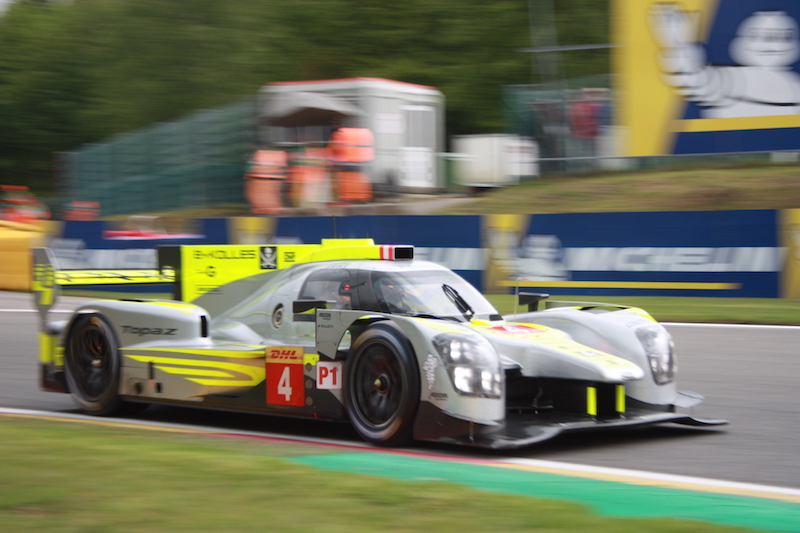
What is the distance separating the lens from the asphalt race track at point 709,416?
18.0 ft

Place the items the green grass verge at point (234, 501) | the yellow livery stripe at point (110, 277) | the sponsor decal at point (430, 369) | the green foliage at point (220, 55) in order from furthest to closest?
the green foliage at point (220, 55) < the yellow livery stripe at point (110, 277) < the sponsor decal at point (430, 369) < the green grass verge at point (234, 501)

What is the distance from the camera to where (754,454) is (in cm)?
566

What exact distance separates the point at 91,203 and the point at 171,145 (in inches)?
178

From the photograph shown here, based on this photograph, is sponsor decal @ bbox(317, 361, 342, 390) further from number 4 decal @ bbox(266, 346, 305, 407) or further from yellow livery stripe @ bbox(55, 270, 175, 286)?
yellow livery stripe @ bbox(55, 270, 175, 286)

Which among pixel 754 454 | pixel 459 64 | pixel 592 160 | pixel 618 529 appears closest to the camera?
pixel 618 529

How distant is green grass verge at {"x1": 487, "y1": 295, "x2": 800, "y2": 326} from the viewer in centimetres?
1177

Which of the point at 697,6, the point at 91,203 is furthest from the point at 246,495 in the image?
the point at 91,203

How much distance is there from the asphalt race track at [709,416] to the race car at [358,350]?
182mm

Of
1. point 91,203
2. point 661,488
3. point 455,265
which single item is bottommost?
point 661,488

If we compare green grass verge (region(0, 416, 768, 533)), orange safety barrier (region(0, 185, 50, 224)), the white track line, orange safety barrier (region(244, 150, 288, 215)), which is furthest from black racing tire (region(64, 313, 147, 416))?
orange safety barrier (region(0, 185, 50, 224))

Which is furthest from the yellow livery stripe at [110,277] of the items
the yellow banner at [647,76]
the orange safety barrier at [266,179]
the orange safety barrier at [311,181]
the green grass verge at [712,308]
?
the orange safety barrier at [266,179]

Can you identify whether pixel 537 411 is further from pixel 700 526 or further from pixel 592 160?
pixel 592 160

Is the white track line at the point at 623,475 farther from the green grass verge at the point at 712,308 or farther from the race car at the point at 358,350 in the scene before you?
the green grass verge at the point at 712,308

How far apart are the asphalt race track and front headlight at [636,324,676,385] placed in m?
0.37
